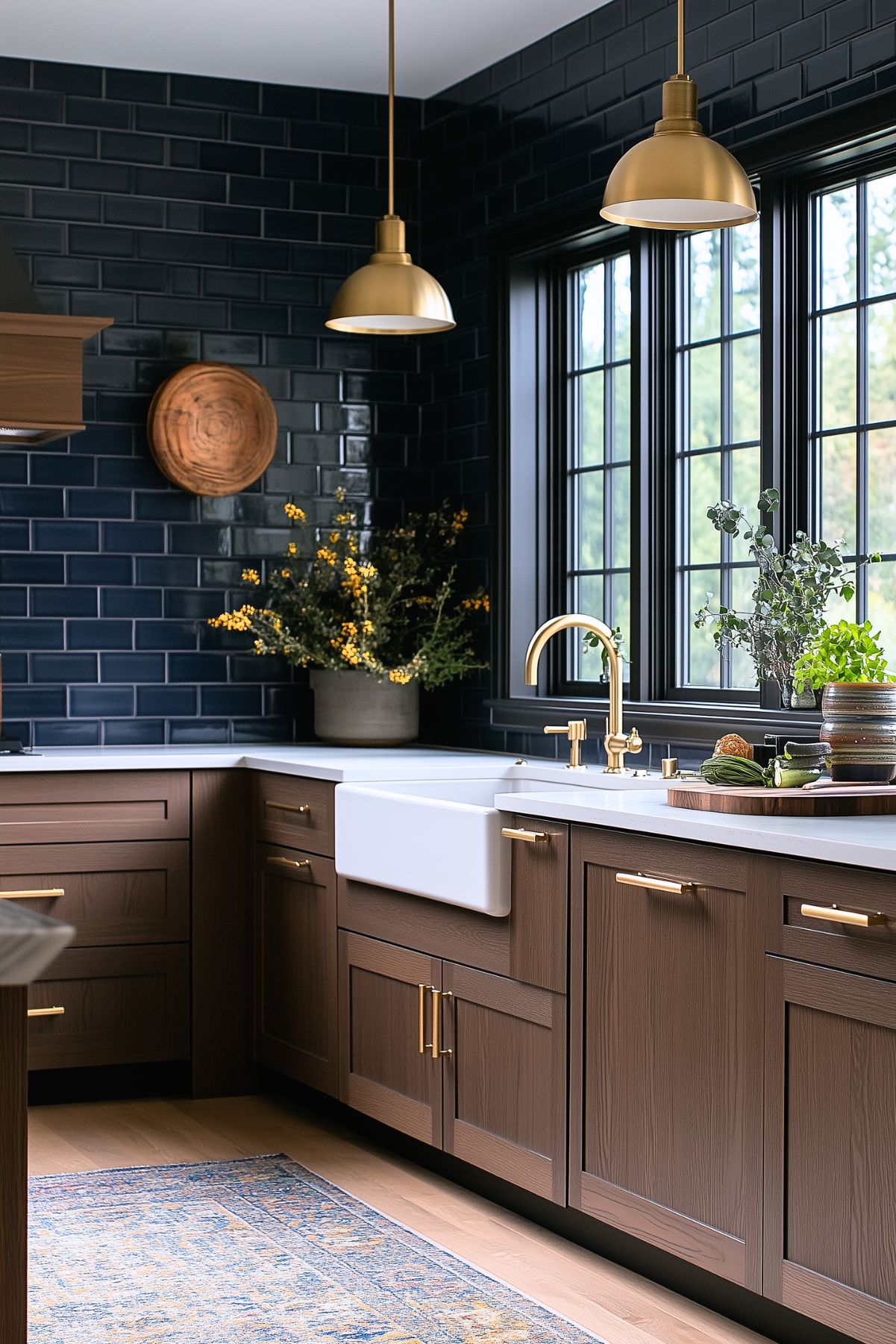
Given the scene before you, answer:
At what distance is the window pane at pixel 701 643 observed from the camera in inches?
167

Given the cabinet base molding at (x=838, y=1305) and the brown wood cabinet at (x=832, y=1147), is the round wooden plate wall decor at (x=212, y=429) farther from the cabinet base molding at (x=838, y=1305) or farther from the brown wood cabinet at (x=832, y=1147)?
the cabinet base molding at (x=838, y=1305)

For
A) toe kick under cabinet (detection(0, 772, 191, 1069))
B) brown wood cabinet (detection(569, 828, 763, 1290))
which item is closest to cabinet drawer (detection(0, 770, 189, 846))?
toe kick under cabinet (detection(0, 772, 191, 1069))

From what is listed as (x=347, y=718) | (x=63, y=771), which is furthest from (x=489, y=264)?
(x=63, y=771)

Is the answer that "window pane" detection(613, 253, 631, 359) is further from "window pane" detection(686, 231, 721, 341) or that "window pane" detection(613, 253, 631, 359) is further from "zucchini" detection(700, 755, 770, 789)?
"zucchini" detection(700, 755, 770, 789)

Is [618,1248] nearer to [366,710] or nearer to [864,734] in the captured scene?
[864,734]

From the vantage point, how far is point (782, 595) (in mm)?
3613

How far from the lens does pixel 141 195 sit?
5.14 meters

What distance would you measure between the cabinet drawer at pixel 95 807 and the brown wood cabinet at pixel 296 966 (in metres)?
0.26

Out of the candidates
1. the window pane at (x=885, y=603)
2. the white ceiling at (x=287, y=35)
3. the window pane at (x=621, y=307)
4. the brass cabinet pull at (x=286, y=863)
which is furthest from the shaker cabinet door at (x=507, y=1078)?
the white ceiling at (x=287, y=35)

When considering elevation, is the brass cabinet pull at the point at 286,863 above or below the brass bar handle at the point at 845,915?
below

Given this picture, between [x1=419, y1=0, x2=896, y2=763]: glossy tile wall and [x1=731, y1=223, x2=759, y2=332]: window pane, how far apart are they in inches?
8.9

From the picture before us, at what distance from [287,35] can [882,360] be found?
2.14 metres

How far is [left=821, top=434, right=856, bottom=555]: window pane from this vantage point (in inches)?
148

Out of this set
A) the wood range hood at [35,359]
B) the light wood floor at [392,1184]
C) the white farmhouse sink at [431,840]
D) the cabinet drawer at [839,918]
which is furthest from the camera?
the wood range hood at [35,359]
